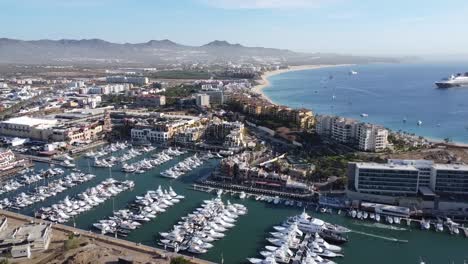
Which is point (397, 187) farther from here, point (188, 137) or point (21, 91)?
point (21, 91)

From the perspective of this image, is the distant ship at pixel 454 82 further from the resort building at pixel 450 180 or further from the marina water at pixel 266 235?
the marina water at pixel 266 235

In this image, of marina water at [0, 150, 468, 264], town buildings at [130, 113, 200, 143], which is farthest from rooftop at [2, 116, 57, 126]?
marina water at [0, 150, 468, 264]

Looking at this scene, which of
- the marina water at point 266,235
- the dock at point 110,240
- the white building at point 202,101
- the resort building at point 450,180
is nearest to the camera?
the dock at point 110,240

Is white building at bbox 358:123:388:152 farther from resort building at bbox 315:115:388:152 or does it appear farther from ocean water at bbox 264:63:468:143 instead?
ocean water at bbox 264:63:468:143

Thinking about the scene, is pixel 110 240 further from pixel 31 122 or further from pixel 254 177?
pixel 31 122

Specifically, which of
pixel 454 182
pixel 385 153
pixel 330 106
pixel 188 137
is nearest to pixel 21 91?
pixel 188 137

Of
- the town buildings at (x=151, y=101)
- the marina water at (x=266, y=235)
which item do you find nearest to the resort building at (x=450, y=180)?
the marina water at (x=266, y=235)

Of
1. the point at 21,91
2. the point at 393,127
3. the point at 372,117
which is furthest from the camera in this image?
the point at 21,91

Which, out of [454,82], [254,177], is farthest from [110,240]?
[454,82]
